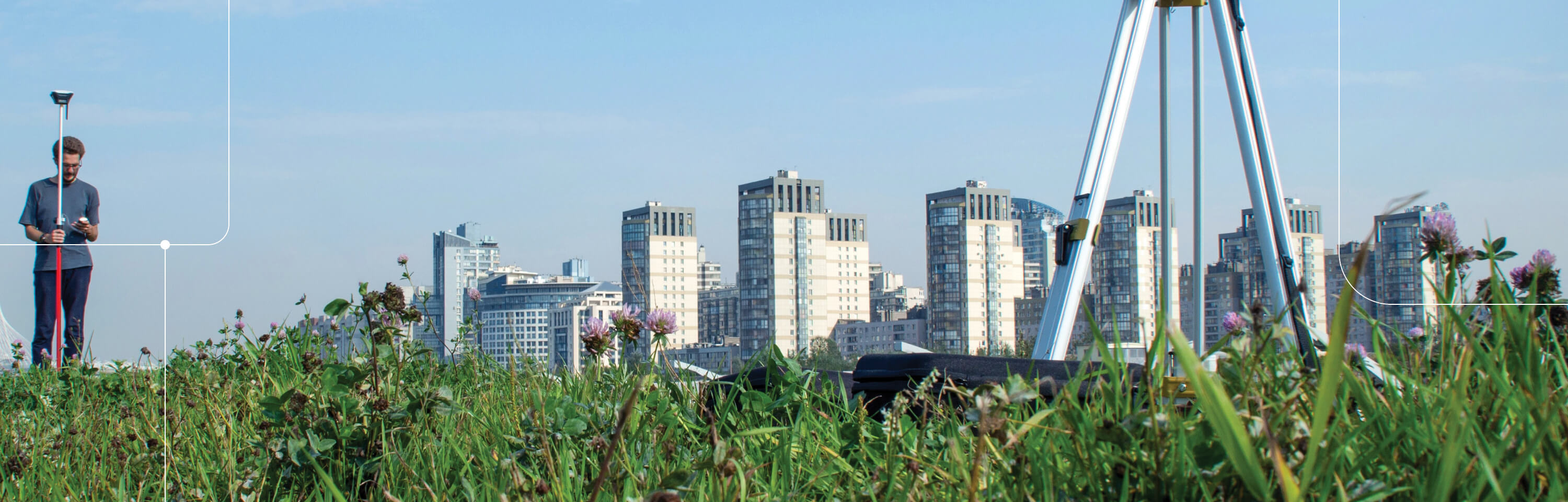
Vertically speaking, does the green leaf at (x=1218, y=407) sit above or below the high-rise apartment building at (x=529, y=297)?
above

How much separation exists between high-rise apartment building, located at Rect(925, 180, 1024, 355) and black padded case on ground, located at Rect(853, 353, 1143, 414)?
8252 cm

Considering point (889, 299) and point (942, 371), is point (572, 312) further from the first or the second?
point (942, 371)

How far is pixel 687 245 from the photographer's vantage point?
3674 inches

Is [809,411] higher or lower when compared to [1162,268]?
lower

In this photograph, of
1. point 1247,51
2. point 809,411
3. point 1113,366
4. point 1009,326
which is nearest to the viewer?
point 1113,366

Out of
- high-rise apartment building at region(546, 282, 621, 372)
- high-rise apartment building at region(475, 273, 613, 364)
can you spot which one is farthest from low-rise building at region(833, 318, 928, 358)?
high-rise apartment building at region(475, 273, 613, 364)

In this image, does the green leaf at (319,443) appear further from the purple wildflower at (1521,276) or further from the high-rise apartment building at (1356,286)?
the purple wildflower at (1521,276)

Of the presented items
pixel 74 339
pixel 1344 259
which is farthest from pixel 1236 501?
pixel 74 339

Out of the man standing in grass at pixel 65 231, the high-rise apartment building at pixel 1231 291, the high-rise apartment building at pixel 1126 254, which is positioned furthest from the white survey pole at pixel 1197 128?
the high-rise apartment building at pixel 1126 254

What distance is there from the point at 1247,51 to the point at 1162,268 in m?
0.90

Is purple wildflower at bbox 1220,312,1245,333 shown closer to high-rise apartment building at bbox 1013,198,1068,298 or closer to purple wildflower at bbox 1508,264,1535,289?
purple wildflower at bbox 1508,264,1535,289

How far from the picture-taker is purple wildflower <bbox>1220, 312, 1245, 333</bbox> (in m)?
1.14

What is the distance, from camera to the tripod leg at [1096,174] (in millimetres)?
2646

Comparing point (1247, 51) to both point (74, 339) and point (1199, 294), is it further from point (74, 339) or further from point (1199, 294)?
point (74, 339)
